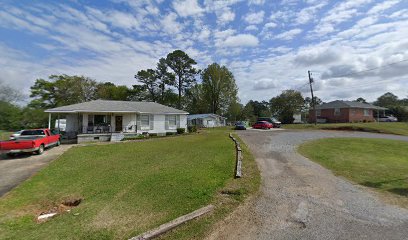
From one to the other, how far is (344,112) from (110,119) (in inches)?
1783

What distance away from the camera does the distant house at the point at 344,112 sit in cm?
4684

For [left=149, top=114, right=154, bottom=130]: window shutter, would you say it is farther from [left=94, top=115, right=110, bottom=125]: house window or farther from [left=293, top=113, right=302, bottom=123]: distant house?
[left=293, top=113, right=302, bottom=123]: distant house

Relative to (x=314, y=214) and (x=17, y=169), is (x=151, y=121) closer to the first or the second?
(x=17, y=169)

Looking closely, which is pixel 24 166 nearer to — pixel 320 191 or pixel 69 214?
pixel 69 214

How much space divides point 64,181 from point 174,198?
5.11 m

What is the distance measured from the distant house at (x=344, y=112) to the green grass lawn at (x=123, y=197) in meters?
44.7

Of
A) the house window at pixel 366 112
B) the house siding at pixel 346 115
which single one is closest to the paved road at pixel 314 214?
the house siding at pixel 346 115

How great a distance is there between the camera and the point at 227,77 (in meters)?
63.6

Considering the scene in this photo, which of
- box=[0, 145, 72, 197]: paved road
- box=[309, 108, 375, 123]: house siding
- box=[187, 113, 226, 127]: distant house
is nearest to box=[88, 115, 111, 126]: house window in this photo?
box=[0, 145, 72, 197]: paved road

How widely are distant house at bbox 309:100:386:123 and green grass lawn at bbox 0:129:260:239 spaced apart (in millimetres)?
44677

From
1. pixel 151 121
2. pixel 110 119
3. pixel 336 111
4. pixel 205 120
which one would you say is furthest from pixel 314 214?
pixel 336 111

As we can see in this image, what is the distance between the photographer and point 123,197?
21.3 feet

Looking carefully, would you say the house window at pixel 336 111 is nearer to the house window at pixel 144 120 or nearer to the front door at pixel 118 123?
the house window at pixel 144 120

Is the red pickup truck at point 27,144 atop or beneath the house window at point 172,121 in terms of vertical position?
beneath
